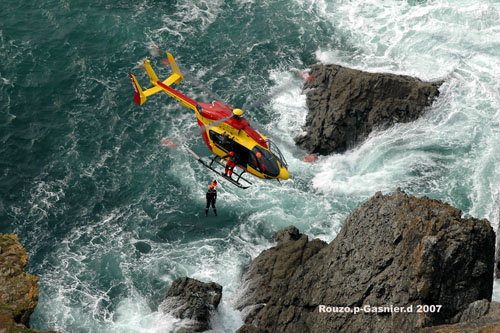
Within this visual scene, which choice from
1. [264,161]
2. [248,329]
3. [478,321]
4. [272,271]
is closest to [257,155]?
[264,161]

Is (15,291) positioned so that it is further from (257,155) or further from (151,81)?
(151,81)

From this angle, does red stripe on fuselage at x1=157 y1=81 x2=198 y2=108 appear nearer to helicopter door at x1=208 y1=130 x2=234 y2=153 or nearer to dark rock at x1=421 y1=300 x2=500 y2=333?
helicopter door at x1=208 y1=130 x2=234 y2=153

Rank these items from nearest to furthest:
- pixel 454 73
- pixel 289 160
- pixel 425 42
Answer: pixel 289 160, pixel 454 73, pixel 425 42

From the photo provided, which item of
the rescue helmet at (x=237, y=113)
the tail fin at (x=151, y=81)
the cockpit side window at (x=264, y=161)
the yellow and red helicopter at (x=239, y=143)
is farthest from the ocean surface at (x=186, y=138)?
the rescue helmet at (x=237, y=113)

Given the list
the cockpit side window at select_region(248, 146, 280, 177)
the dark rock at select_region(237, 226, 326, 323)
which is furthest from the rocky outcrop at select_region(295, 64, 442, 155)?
the cockpit side window at select_region(248, 146, 280, 177)

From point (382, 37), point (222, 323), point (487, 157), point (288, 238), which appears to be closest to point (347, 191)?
point (288, 238)

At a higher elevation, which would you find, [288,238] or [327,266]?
[327,266]

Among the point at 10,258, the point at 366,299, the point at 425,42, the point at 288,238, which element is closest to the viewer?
the point at 366,299

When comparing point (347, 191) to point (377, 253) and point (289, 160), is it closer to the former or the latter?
point (289, 160)
